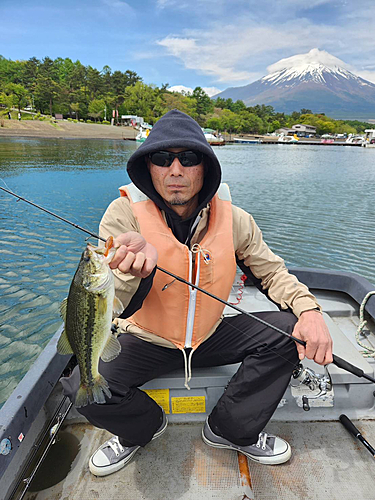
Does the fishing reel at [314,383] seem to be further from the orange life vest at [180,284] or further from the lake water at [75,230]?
the lake water at [75,230]

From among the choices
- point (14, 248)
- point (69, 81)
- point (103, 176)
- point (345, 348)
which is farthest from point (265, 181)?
point (69, 81)

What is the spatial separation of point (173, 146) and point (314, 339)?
62.6 inches

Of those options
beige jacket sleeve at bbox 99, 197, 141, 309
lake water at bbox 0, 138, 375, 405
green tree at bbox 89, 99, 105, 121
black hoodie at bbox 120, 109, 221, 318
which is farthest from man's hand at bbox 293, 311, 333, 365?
green tree at bbox 89, 99, 105, 121

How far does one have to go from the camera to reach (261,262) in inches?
100

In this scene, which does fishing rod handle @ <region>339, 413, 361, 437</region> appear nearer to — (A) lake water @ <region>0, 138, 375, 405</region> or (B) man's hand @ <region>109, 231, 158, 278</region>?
(B) man's hand @ <region>109, 231, 158, 278</region>

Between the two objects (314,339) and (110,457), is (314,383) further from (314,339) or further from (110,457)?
(110,457)

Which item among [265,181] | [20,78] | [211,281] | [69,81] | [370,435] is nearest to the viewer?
[211,281]

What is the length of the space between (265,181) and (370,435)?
74.8ft

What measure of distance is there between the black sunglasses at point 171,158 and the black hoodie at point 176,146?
6 cm

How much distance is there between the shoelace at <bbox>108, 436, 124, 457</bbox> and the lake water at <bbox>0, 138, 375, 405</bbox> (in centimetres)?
251

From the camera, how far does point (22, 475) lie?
2162mm

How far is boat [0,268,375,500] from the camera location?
6.98ft

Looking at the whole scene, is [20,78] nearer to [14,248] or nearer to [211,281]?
[14,248]

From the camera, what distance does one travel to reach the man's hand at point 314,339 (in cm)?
209
